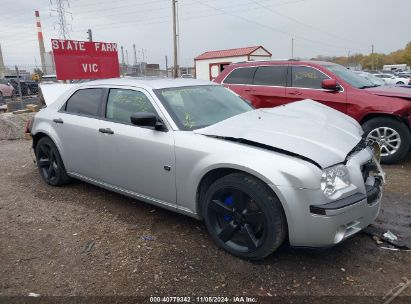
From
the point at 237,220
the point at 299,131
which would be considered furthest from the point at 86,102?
the point at 299,131

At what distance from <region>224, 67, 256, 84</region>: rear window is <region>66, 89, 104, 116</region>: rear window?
3.81 m

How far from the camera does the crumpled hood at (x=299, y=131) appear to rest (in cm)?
275

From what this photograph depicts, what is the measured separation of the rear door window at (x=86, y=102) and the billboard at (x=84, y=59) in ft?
16.0

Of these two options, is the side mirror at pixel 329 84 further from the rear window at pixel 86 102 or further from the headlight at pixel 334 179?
the rear window at pixel 86 102

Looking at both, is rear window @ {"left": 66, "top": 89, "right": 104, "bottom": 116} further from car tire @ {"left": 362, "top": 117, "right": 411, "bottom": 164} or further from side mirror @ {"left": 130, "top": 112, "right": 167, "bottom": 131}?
car tire @ {"left": 362, "top": 117, "right": 411, "bottom": 164}

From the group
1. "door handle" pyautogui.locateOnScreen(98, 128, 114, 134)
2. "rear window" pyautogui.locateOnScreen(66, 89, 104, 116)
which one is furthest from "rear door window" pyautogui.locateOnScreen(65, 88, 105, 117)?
"door handle" pyautogui.locateOnScreen(98, 128, 114, 134)

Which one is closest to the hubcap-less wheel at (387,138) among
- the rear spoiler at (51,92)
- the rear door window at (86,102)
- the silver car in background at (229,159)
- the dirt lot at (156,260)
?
the dirt lot at (156,260)

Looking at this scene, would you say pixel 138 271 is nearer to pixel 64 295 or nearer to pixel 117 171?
pixel 64 295

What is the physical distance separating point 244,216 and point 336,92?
13.7ft

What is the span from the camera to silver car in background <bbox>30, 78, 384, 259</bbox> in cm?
264

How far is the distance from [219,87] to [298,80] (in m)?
2.91

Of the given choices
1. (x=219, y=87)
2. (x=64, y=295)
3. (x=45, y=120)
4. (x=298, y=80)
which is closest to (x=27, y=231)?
(x=64, y=295)

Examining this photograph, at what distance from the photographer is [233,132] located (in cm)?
307

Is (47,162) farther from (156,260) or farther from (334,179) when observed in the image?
(334,179)
